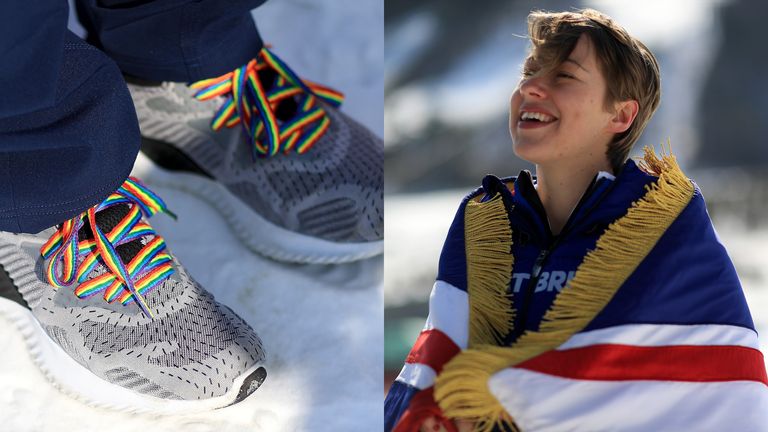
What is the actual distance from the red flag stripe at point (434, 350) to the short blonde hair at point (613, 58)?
0.27 metres

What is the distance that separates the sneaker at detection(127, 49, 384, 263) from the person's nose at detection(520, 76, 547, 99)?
0.30m

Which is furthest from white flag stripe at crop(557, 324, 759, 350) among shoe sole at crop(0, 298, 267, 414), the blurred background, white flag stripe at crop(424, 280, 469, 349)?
the blurred background

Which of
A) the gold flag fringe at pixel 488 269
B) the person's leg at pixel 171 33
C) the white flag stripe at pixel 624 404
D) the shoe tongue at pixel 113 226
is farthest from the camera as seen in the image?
the person's leg at pixel 171 33

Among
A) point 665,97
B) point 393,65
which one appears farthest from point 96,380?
point 665,97

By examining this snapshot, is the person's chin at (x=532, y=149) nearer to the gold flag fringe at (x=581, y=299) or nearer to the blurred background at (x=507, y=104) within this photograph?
the gold flag fringe at (x=581, y=299)

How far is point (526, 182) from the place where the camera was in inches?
35.3

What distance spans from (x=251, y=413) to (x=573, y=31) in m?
0.54

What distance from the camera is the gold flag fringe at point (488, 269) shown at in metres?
0.80

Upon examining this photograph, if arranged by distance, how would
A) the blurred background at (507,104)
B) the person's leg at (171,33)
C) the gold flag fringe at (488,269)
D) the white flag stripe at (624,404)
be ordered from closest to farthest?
the white flag stripe at (624,404) → the gold flag fringe at (488,269) → the person's leg at (171,33) → the blurred background at (507,104)

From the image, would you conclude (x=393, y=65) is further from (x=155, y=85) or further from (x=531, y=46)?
(x=531, y=46)

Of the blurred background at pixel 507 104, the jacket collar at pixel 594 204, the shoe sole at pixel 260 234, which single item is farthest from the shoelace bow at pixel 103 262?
the blurred background at pixel 507 104

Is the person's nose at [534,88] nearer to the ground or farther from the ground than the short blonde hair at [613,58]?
nearer to the ground

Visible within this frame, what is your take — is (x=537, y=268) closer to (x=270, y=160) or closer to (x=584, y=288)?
(x=584, y=288)

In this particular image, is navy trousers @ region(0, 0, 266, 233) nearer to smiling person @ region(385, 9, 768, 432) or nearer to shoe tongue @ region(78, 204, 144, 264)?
shoe tongue @ region(78, 204, 144, 264)
